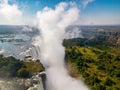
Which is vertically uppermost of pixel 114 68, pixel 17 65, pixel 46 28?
pixel 46 28

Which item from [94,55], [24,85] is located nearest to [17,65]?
[24,85]

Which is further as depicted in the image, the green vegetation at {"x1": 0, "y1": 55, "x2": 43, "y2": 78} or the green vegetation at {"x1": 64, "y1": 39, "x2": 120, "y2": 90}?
the green vegetation at {"x1": 0, "y1": 55, "x2": 43, "y2": 78}

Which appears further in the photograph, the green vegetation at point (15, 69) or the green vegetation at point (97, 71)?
the green vegetation at point (15, 69)

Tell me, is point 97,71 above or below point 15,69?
below

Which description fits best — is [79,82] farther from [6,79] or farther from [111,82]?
[6,79]

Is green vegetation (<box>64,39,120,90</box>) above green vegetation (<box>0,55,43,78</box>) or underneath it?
underneath

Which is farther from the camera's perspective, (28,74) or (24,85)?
(28,74)

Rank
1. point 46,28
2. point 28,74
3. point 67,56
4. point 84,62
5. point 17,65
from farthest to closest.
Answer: point 46,28, point 67,56, point 84,62, point 17,65, point 28,74

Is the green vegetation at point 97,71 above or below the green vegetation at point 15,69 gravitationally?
below

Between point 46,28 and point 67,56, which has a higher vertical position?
point 46,28

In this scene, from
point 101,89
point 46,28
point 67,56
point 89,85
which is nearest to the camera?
point 101,89

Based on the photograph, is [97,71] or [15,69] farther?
[97,71]
